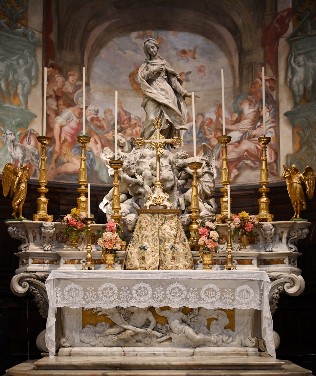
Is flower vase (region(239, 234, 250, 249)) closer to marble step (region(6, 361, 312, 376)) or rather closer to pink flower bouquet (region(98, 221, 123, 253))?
pink flower bouquet (region(98, 221, 123, 253))

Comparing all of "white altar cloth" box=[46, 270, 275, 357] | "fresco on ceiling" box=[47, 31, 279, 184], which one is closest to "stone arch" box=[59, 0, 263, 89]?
"fresco on ceiling" box=[47, 31, 279, 184]

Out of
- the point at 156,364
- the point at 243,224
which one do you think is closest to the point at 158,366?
the point at 156,364

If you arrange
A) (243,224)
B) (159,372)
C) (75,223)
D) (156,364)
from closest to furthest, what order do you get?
1. (159,372)
2. (156,364)
3. (75,223)
4. (243,224)

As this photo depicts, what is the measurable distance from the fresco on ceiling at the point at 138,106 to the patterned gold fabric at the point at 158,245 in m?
3.36

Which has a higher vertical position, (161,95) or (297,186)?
(161,95)

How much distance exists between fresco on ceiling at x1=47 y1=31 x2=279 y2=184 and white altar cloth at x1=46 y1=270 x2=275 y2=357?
4.07 m

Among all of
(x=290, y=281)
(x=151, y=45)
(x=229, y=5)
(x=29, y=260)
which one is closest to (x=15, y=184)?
(x=29, y=260)

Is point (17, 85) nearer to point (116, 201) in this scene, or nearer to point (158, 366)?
point (116, 201)

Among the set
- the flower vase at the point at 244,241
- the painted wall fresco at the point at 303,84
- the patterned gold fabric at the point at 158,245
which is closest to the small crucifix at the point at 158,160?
the patterned gold fabric at the point at 158,245

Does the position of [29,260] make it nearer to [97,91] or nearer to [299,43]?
[97,91]

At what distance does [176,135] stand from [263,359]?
3781 mm

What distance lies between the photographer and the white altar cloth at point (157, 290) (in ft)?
32.8

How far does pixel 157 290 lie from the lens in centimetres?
1005

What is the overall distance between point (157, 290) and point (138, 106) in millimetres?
5432
